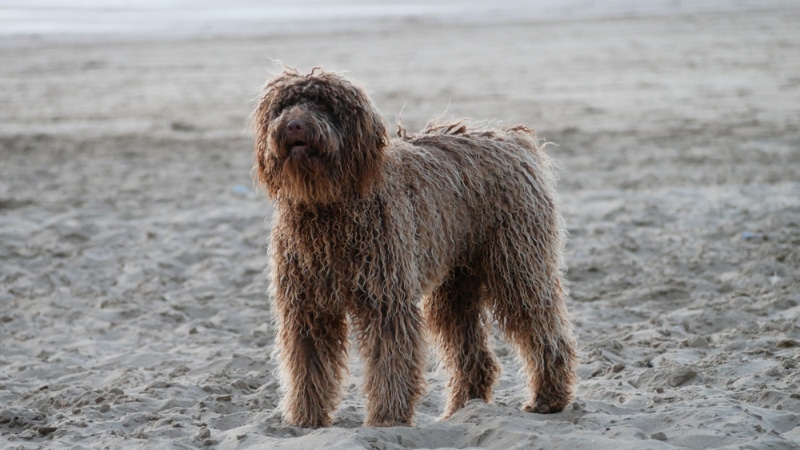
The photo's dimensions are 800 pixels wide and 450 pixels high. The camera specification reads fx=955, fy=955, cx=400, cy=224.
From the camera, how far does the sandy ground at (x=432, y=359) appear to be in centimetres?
588

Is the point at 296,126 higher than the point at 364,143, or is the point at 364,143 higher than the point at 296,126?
the point at 296,126

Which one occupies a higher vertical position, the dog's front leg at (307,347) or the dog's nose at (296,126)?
the dog's nose at (296,126)

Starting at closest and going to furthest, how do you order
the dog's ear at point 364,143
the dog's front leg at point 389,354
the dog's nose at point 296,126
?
1. the dog's nose at point 296,126
2. the dog's ear at point 364,143
3. the dog's front leg at point 389,354

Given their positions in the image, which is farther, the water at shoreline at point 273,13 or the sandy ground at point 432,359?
the water at shoreline at point 273,13

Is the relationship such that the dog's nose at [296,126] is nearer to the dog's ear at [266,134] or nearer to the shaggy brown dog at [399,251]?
the shaggy brown dog at [399,251]

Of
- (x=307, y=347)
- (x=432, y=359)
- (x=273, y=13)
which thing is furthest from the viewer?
(x=273, y=13)

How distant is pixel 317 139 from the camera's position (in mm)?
5180

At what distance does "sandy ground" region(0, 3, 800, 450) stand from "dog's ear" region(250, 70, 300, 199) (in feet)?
2.74

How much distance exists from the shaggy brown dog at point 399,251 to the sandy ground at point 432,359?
0.35m

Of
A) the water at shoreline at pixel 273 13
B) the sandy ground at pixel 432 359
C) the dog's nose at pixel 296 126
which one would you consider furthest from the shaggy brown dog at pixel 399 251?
the water at shoreline at pixel 273 13

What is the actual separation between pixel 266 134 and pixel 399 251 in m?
1.02

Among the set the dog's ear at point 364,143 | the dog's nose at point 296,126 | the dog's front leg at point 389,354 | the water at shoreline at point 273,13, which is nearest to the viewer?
the dog's nose at point 296,126

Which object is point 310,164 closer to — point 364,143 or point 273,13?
point 364,143

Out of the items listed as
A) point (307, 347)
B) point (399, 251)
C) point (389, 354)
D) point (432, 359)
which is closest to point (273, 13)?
point (432, 359)
